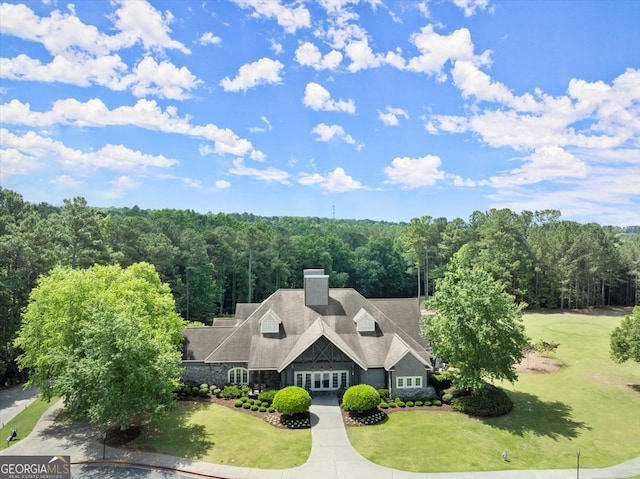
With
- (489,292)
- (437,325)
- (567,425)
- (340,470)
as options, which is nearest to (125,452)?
(340,470)

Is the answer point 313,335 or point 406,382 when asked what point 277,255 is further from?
point 406,382

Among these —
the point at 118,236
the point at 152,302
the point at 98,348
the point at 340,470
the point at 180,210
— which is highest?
the point at 180,210

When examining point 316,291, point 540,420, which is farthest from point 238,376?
point 540,420

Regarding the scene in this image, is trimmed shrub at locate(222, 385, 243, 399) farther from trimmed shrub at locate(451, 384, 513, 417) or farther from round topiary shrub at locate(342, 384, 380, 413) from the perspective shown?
trimmed shrub at locate(451, 384, 513, 417)

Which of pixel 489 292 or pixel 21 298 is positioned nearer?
pixel 489 292

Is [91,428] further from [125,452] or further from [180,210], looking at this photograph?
[180,210]

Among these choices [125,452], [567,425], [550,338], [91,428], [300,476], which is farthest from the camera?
[550,338]

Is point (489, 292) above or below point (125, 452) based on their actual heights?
above

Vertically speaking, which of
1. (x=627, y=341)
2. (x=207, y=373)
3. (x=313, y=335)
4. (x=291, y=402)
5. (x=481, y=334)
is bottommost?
(x=291, y=402)
